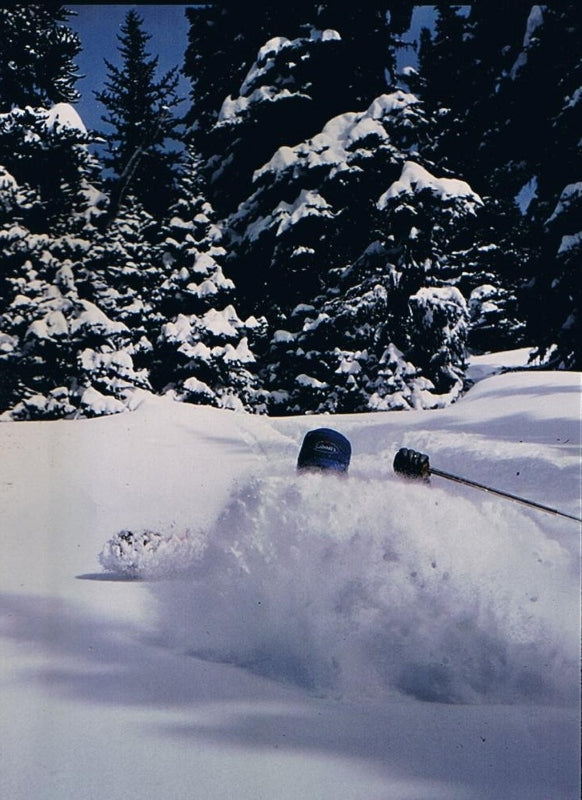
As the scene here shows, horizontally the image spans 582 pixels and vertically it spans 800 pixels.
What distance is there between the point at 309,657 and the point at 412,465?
146 cm

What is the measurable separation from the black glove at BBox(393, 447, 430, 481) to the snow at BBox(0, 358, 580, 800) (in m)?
0.35

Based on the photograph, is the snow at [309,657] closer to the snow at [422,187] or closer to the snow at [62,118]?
the snow at [62,118]

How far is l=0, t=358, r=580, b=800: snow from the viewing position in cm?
263

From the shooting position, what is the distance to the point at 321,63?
18016mm

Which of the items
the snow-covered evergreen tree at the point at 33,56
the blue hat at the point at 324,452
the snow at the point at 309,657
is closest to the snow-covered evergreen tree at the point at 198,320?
the snow-covered evergreen tree at the point at 33,56

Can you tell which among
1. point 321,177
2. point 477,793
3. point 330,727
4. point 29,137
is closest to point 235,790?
point 330,727

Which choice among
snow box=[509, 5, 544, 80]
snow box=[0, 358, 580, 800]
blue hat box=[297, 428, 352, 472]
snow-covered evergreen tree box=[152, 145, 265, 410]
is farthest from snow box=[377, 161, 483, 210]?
blue hat box=[297, 428, 352, 472]

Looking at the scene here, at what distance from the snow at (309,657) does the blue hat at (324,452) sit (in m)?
0.22

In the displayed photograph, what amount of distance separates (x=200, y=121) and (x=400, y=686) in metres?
18.7

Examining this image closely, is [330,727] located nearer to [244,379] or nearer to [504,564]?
[504,564]

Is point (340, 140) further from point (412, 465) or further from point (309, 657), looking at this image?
point (309, 657)

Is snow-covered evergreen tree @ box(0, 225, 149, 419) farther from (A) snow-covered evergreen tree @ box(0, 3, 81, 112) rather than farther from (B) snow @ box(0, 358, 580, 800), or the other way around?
(B) snow @ box(0, 358, 580, 800)

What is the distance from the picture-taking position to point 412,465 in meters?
4.62

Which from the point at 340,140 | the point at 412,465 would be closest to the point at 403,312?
the point at 340,140
